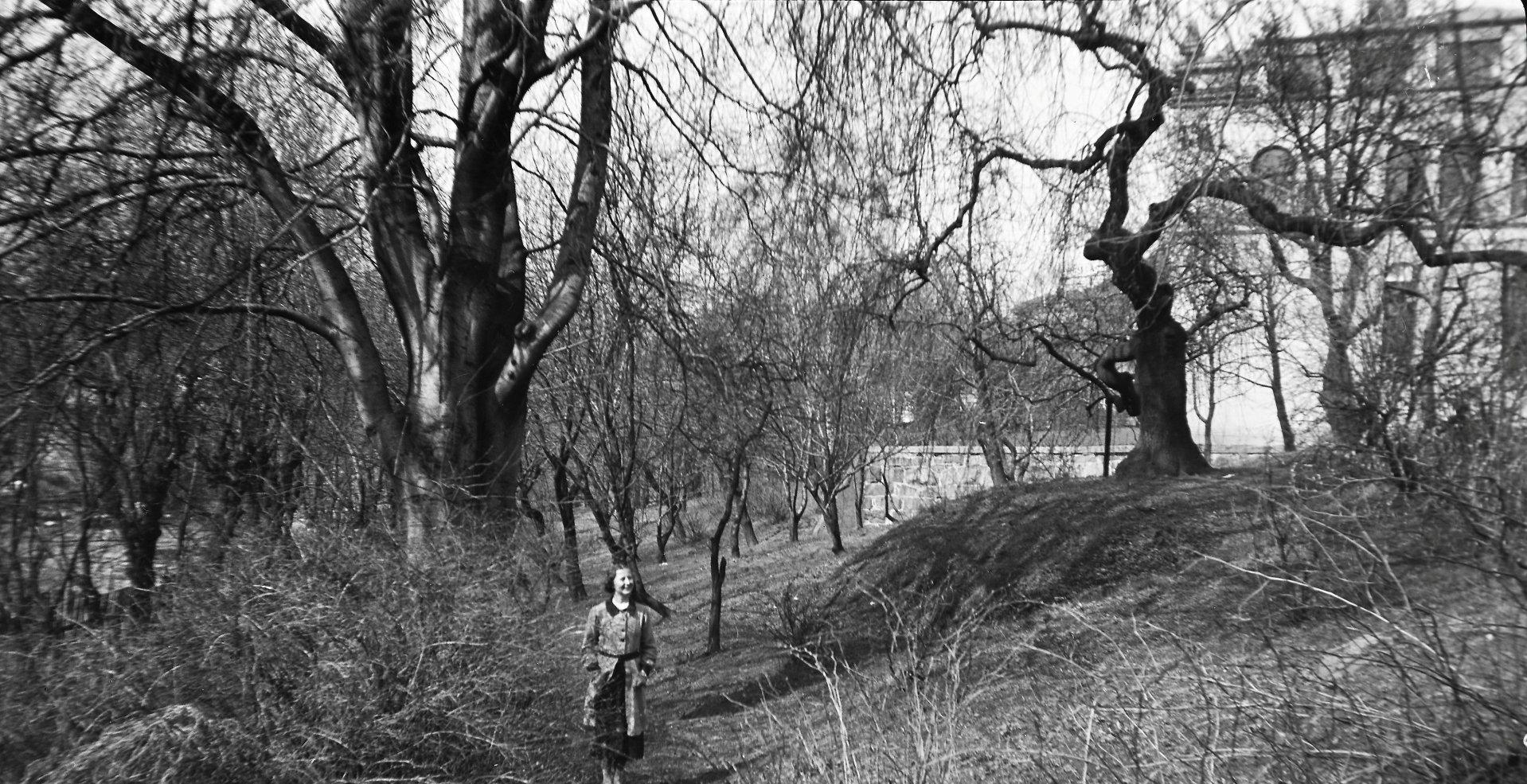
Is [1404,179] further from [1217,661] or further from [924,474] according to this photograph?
[924,474]

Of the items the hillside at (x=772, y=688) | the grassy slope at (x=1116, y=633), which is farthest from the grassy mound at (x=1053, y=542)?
the hillside at (x=772, y=688)

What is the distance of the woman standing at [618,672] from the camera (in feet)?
23.0

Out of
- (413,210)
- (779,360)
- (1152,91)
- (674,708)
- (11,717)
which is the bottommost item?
(674,708)

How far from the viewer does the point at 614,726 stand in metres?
7.11


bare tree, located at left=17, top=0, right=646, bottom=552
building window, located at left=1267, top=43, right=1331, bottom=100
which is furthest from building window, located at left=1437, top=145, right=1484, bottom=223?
bare tree, located at left=17, top=0, right=646, bottom=552

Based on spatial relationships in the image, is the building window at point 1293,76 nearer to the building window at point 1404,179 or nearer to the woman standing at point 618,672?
the building window at point 1404,179

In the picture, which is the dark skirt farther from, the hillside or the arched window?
the arched window

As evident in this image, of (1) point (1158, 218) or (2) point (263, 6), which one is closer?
(2) point (263, 6)

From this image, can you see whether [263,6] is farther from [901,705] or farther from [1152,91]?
[1152,91]

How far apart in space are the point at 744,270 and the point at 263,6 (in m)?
3.47

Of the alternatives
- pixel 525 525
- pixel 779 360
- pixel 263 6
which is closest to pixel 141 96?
pixel 263 6

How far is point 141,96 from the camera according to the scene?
235 inches

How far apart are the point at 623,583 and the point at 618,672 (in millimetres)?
580

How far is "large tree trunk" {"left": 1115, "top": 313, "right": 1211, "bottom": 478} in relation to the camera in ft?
41.6
